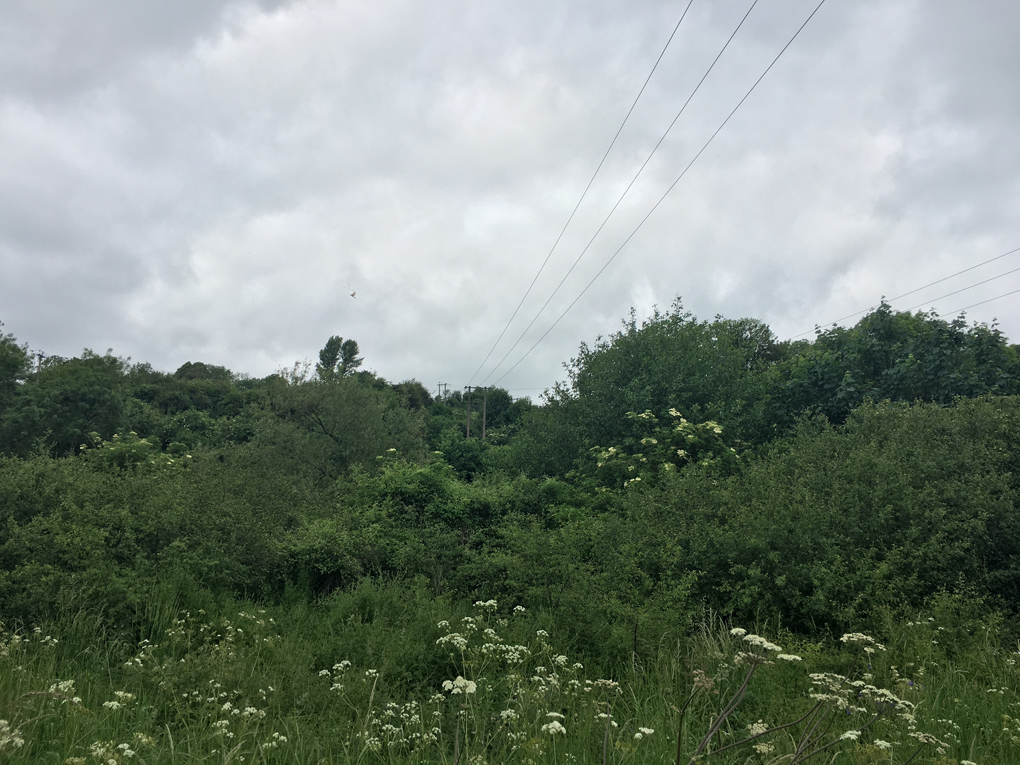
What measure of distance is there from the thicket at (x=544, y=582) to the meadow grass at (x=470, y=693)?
36 mm

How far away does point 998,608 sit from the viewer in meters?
6.79

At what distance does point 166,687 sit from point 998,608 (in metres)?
8.59

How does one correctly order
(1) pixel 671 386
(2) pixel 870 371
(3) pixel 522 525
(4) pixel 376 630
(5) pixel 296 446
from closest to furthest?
(4) pixel 376 630 < (3) pixel 522 525 < (1) pixel 671 386 < (2) pixel 870 371 < (5) pixel 296 446

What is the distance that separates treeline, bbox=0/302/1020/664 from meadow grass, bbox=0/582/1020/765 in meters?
0.64

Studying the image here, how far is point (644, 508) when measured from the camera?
979cm

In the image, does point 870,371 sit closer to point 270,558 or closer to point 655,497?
point 655,497

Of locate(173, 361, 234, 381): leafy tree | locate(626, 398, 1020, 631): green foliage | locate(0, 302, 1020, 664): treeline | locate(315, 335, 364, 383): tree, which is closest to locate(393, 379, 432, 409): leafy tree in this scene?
locate(315, 335, 364, 383): tree

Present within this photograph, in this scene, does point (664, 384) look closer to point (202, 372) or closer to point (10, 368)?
point (10, 368)

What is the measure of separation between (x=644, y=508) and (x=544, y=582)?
2504mm

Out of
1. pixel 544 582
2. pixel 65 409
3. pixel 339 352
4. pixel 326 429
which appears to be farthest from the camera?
pixel 339 352

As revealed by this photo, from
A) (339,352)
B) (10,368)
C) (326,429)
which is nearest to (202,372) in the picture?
(339,352)

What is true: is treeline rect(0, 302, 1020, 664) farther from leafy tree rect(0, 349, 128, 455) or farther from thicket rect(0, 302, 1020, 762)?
leafy tree rect(0, 349, 128, 455)

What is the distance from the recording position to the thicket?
14.0 ft

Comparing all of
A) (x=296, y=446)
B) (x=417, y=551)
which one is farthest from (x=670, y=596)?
(x=296, y=446)
